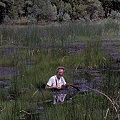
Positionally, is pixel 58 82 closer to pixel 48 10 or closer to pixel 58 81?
pixel 58 81

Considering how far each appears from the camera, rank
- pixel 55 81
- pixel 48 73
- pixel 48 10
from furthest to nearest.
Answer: pixel 48 10
pixel 48 73
pixel 55 81

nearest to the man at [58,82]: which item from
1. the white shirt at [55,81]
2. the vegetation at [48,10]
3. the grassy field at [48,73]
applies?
the white shirt at [55,81]

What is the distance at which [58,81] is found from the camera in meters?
7.98

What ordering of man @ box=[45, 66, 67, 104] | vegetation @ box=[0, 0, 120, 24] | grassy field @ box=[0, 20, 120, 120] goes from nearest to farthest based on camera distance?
1. grassy field @ box=[0, 20, 120, 120]
2. man @ box=[45, 66, 67, 104]
3. vegetation @ box=[0, 0, 120, 24]

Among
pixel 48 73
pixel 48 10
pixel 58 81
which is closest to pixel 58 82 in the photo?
pixel 58 81

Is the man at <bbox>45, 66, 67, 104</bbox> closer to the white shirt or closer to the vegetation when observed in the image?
the white shirt

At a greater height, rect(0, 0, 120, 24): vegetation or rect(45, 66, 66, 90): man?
rect(0, 0, 120, 24): vegetation

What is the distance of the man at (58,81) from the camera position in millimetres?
7838

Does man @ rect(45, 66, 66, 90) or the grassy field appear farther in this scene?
man @ rect(45, 66, 66, 90)

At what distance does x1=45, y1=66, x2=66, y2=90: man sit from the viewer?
7838 millimetres

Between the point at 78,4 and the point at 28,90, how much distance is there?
35879 mm

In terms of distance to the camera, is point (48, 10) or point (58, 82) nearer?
point (58, 82)

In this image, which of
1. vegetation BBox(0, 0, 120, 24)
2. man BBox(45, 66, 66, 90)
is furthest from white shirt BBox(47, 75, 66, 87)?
vegetation BBox(0, 0, 120, 24)

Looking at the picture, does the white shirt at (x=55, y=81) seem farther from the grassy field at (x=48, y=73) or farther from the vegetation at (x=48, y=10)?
the vegetation at (x=48, y=10)
